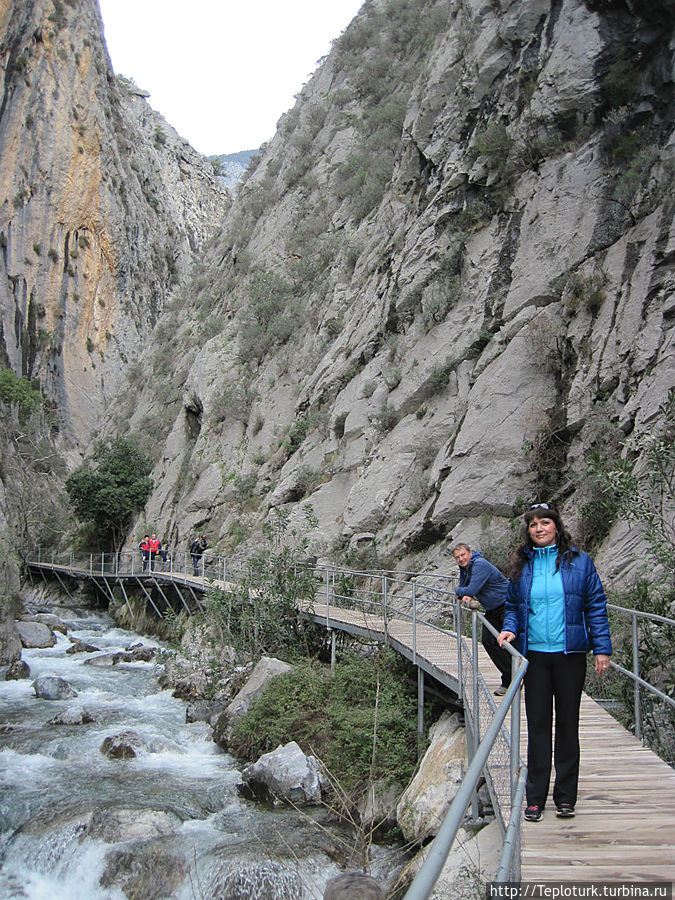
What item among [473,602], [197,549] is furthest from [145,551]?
[473,602]

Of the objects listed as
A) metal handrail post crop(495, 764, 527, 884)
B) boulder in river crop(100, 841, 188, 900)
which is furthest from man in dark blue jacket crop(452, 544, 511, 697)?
boulder in river crop(100, 841, 188, 900)

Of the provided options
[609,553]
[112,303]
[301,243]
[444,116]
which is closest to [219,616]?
[609,553]

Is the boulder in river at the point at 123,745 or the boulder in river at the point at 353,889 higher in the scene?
the boulder in river at the point at 353,889

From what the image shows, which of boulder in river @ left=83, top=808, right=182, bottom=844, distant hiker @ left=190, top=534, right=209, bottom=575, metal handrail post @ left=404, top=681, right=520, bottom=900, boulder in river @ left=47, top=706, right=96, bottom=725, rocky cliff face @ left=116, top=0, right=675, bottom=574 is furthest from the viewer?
distant hiker @ left=190, top=534, right=209, bottom=575

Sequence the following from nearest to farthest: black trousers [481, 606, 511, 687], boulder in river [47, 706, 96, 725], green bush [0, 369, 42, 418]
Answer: black trousers [481, 606, 511, 687], boulder in river [47, 706, 96, 725], green bush [0, 369, 42, 418]

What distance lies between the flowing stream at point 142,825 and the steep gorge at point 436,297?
229 inches

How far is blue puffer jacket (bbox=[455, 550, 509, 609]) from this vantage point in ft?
21.3

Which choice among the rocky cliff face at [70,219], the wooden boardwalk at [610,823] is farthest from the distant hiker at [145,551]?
the rocky cliff face at [70,219]

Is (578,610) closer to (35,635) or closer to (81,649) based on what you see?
(81,649)

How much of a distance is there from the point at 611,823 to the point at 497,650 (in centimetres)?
236

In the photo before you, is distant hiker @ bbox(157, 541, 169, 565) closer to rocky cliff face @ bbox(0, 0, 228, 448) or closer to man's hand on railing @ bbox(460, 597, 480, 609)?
man's hand on railing @ bbox(460, 597, 480, 609)

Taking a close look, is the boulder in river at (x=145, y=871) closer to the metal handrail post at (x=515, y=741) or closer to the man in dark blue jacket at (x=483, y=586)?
the man in dark blue jacket at (x=483, y=586)

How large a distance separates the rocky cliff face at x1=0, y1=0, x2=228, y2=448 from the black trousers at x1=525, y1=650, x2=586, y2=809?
50136 mm

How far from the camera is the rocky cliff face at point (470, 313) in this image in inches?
505
